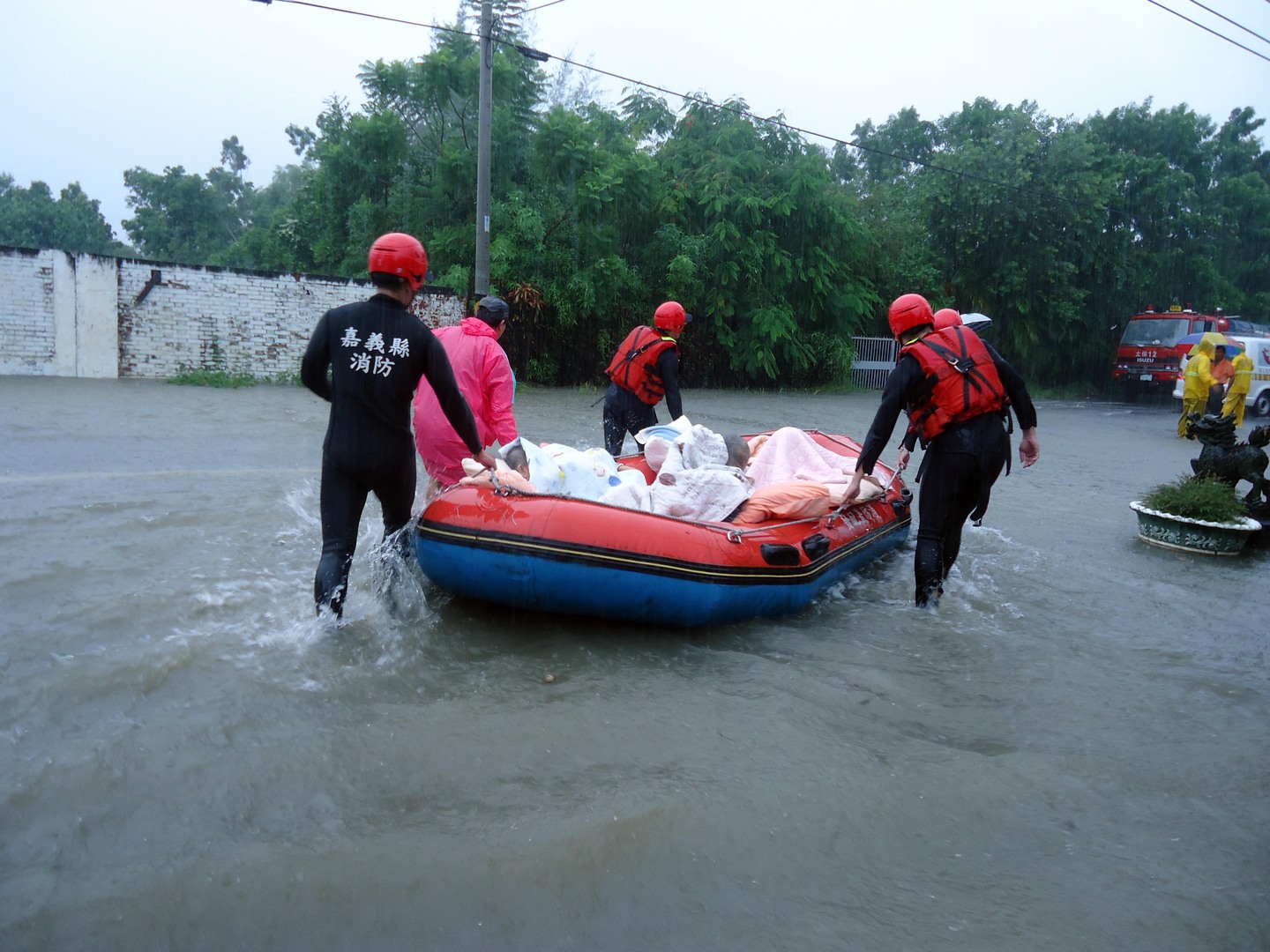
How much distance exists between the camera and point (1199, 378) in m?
11.9

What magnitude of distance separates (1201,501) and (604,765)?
5696 millimetres

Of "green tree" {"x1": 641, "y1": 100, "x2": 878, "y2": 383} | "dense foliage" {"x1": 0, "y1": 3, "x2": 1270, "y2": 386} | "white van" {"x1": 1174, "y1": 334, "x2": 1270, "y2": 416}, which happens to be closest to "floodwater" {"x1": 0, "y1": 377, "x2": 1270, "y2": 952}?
"dense foliage" {"x1": 0, "y1": 3, "x2": 1270, "y2": 386}

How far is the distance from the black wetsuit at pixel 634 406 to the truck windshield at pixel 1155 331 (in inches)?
726

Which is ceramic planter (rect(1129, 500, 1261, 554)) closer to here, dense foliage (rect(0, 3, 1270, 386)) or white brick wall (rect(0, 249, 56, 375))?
dense foliage (rect(0, 3, 1270, 386))

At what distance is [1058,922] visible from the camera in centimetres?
273

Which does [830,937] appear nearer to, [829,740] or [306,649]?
[829,740]

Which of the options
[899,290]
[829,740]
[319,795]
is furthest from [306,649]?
[899,290]

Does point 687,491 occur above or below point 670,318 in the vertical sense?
below

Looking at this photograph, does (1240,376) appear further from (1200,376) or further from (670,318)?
(670,318)

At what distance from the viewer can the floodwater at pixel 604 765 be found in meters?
2.68

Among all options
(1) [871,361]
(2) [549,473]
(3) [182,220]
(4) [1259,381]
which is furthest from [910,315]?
(3) [182,220]

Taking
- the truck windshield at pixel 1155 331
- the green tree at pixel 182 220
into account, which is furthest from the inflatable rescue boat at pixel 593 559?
the green tree at pixel 182 220

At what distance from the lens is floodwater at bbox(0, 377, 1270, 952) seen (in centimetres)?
268

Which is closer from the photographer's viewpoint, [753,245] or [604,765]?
[604,765]
